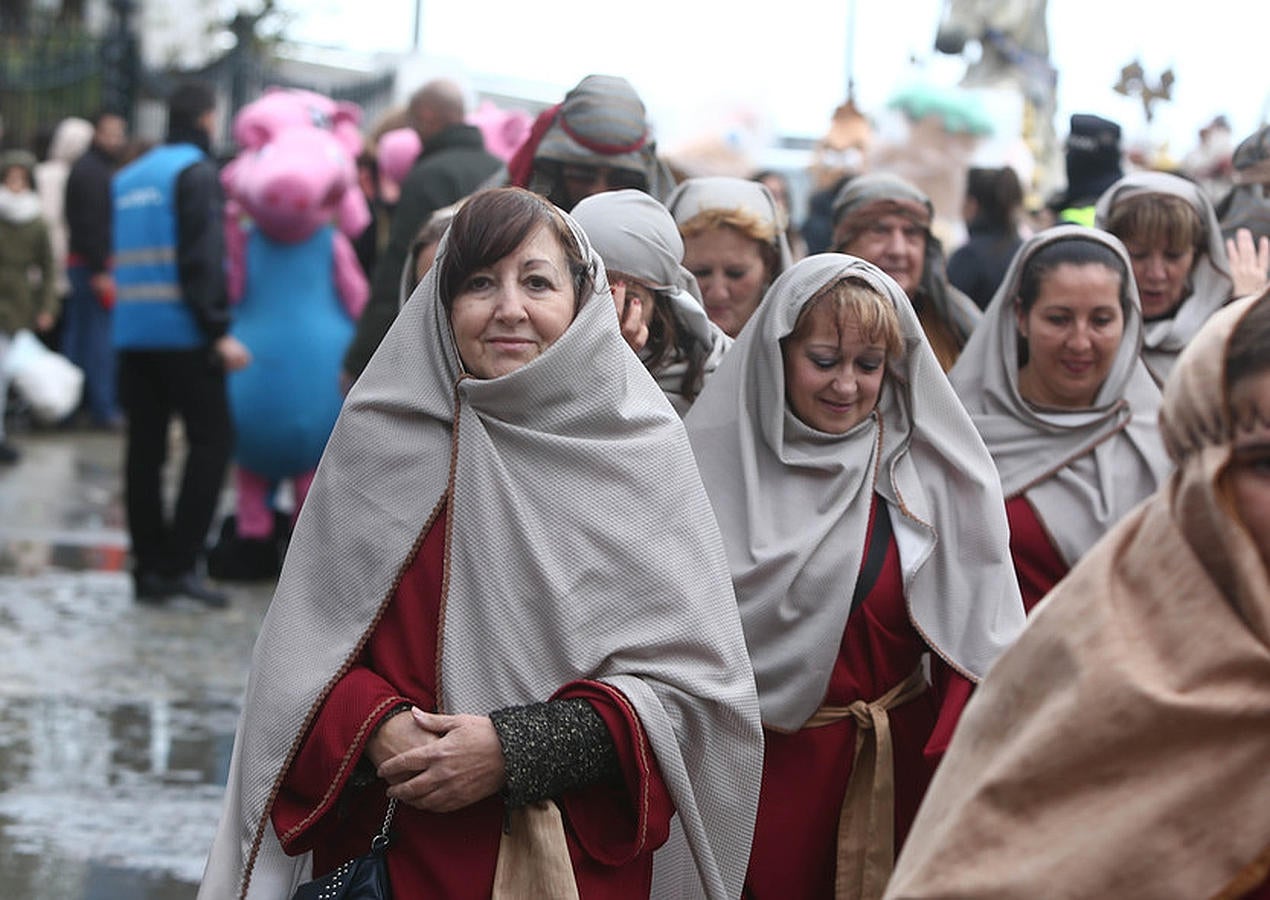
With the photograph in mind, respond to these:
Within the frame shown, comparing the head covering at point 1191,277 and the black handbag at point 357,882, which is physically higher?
the head covering at point 1191,277

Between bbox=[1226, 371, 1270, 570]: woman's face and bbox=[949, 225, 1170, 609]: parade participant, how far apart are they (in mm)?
2331

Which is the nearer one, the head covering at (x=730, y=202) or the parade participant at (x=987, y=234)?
the head covering at (x=730, y=202)

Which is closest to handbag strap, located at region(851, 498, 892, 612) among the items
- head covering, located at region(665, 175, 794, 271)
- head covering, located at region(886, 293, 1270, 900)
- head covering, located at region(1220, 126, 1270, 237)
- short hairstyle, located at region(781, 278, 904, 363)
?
short hairstyle, located at region(781, 278, 904, 363)

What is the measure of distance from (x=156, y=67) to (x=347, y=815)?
59.1 feet

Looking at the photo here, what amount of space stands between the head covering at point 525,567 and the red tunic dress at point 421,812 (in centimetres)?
3

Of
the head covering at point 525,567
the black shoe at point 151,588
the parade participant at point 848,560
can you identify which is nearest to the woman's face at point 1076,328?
the parade participant at point 848,560

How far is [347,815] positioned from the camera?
320cm

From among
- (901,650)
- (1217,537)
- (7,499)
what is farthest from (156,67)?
(1217,537)

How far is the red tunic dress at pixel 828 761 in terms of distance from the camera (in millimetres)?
3645

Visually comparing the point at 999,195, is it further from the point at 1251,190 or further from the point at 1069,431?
the point at 1069,431

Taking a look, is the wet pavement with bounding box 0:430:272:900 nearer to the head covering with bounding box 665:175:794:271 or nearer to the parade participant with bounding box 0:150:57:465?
the head covering with bounding box 665:175:794:271

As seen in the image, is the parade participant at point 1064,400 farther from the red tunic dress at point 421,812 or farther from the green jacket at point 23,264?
the green jacket at point 23,264

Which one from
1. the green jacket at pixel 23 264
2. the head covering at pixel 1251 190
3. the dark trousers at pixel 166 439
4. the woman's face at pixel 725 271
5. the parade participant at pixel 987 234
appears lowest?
the green jacket at pixel 23 264

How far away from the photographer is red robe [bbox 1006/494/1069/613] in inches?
163
